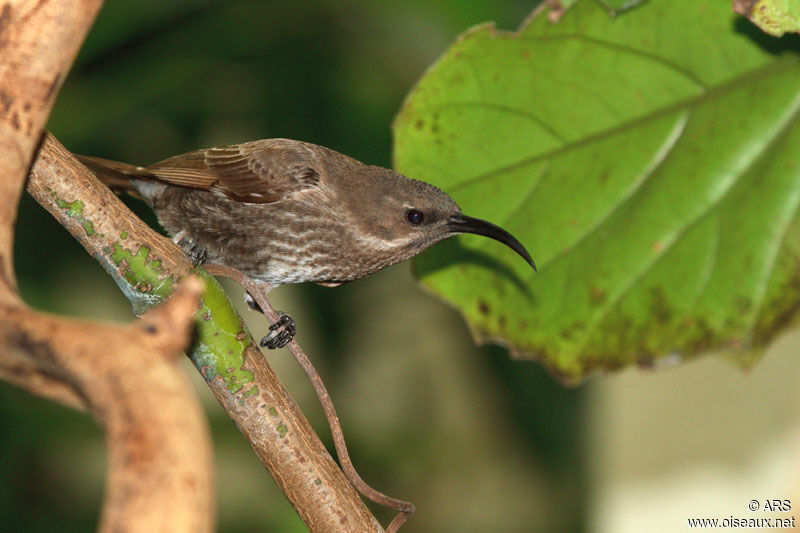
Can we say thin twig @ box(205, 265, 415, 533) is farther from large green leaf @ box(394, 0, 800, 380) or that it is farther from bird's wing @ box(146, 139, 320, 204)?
large green leaf @ box(394, 0, 800, 380)

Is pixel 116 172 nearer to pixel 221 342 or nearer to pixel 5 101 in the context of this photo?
pixel 221 342

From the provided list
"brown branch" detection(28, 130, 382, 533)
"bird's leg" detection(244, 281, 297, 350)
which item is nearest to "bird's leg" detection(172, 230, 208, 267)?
"bird's leg" detection(244, 281, 297, 350)

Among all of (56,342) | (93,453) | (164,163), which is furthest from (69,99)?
(56,342)

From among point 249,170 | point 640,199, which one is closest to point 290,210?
point 249,170

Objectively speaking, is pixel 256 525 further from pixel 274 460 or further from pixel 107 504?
pixel 107 504

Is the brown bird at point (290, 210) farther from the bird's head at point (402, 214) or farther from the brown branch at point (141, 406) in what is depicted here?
the brown branch at point (141, 406)

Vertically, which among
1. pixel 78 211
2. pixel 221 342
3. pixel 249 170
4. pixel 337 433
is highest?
pixel 249 170

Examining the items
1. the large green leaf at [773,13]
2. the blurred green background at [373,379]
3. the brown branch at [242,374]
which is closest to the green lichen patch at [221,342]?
the brown branch at [242,374]
